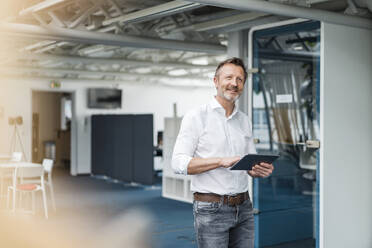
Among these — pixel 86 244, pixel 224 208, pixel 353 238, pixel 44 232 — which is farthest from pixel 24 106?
pixel 224 208

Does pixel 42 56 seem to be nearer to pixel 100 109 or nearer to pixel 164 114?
pixel 100 109

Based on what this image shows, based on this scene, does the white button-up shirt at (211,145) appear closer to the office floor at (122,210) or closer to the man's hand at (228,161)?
the man's hand at (228,161)

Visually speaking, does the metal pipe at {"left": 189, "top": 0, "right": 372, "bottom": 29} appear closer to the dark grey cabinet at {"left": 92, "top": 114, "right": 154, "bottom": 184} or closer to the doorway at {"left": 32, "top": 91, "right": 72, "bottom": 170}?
the dark grey cabinet at {"left": 92, "top": 114, "right": 154, "bottom": 184}

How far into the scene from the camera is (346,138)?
4953 mm

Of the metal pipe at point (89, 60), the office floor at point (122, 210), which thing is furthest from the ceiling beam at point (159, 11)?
the metal pipe at point (89, 60)

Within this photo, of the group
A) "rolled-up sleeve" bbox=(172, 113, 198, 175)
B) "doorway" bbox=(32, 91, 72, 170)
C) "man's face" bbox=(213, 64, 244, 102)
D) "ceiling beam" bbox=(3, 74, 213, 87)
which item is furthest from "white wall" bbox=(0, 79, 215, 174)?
"man's face" bbox=(213, 64, 244, 102)

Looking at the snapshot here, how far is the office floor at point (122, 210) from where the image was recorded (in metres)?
6.84

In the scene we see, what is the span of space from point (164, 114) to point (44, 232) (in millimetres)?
9602

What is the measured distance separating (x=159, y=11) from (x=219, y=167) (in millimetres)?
2915

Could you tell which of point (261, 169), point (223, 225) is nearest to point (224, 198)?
point (223, 225)

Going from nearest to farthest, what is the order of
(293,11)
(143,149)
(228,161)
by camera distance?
(228,161), (293,11), (143,149)

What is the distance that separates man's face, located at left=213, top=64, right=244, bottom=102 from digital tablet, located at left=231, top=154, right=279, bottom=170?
1.19 feet

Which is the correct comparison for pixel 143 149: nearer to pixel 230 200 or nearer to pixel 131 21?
pixel 131 21

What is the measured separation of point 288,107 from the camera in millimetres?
5957
